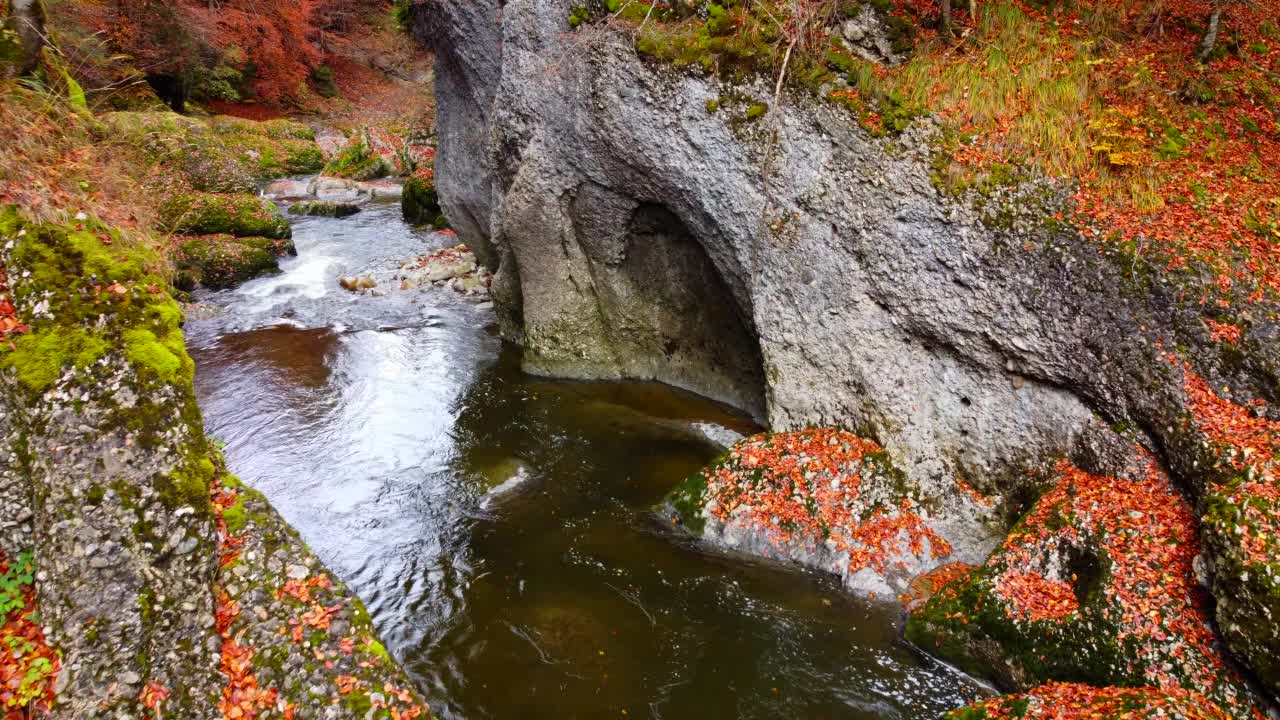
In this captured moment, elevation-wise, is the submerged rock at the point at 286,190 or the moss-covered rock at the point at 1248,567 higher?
the moss-covered rock at the point at 1248,567

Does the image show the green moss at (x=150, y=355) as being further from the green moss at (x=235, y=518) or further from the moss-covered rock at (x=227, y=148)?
the moss-covered rock at (x=227, y=148)

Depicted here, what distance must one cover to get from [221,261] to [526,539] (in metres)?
14.1

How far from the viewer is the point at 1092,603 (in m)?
6.71

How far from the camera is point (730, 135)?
10211 millimetres

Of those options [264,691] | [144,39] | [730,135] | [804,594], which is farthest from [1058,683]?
[144,39]

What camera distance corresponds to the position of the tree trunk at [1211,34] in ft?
31.1

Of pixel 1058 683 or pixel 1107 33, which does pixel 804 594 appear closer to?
pixel 1058 683

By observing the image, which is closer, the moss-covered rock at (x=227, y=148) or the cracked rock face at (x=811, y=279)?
the cracked rock face at (x=811, y=279)

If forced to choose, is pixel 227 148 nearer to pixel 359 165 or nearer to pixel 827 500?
pixel 359 165

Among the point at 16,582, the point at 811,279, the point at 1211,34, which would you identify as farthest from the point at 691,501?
the point at 1211,34

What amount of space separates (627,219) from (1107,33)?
7.93 meters

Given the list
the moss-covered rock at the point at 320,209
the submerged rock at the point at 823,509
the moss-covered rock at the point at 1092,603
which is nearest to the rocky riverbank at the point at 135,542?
the submerged rock at the point at 823,509

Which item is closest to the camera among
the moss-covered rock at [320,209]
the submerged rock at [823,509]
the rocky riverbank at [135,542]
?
the rocky riverbank at [135,542]

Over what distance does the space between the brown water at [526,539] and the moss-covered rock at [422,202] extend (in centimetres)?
873
